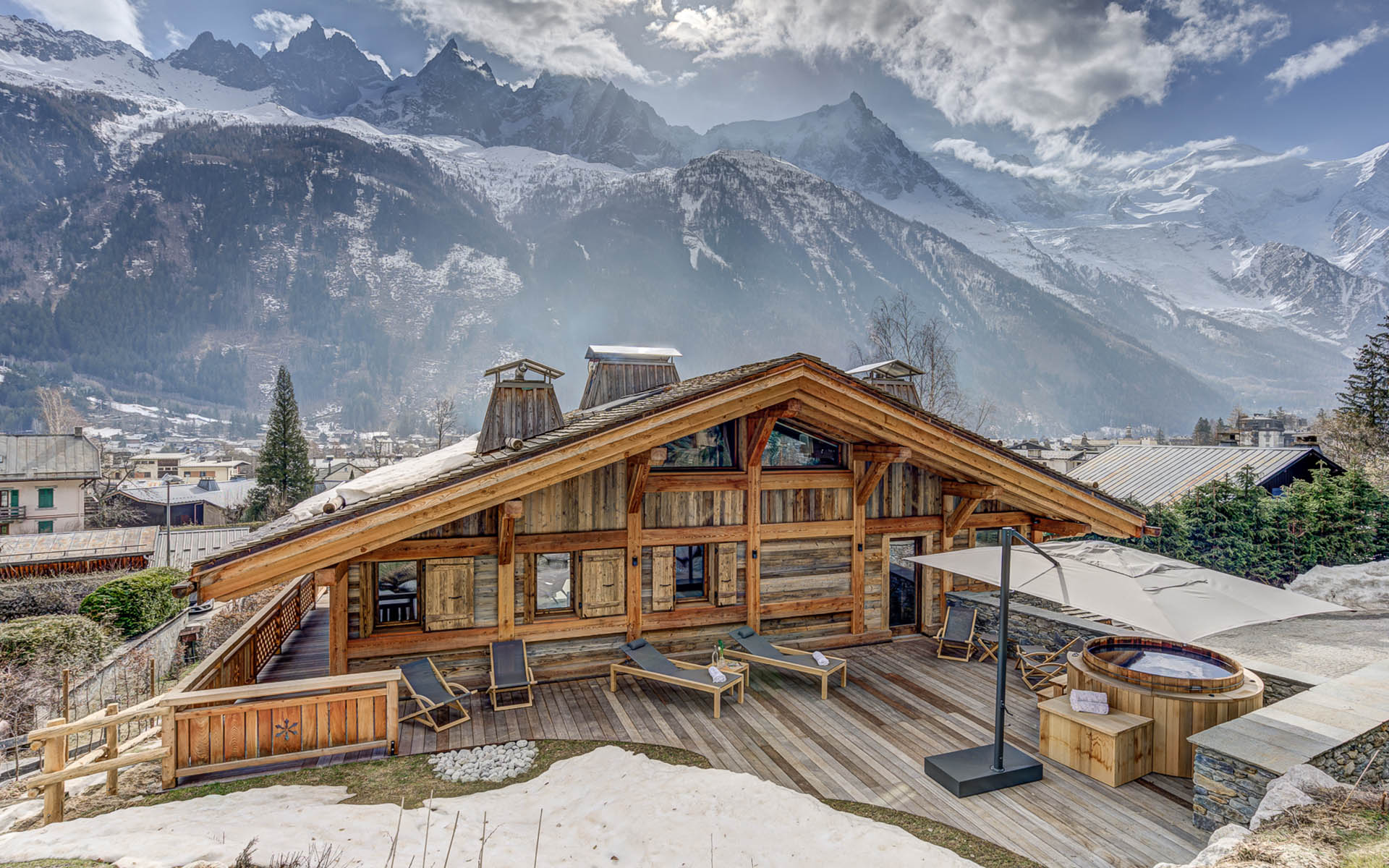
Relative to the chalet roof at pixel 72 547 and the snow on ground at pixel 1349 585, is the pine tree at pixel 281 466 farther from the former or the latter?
the snow on ground at pixel 1349 585

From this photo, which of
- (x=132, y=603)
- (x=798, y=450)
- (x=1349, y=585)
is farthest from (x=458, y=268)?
(x=1349, y=585)

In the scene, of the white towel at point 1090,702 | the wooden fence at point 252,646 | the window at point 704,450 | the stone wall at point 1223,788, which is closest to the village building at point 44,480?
the wooden fence at point 252,646

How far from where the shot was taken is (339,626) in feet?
24.6

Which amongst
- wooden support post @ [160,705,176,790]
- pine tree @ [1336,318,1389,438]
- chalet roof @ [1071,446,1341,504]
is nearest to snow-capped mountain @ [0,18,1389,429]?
pine tree @ [1336,318,1389,438]

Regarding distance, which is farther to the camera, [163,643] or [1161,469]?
[1161,469]

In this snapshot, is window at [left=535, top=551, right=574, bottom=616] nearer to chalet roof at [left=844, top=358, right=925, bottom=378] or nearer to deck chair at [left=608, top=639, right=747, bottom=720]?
deck chair at [left=608, top=639, right=747, bottom=720]

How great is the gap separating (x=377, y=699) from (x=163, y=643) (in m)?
18.1

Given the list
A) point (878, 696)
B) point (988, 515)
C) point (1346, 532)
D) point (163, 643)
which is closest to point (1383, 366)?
point (1346, 532)

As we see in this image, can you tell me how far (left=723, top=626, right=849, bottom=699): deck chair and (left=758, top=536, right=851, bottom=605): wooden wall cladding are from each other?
0.82 metres

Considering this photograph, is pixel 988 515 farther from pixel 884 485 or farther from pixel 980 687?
pixel 980 687

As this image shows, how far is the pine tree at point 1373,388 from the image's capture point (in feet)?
74.3

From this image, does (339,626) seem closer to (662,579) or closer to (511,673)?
(511,673)

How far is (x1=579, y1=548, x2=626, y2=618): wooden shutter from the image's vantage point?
864 cm

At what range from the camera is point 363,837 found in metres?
4.75
